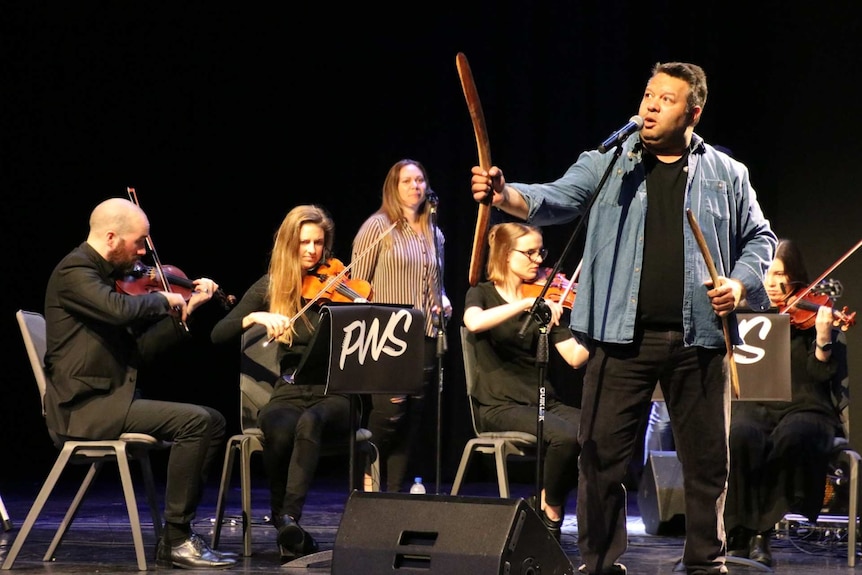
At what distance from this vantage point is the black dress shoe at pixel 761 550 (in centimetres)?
402

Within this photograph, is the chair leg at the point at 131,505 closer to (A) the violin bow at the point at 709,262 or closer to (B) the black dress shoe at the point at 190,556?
(B) the black dress shoe at the point at 190,556

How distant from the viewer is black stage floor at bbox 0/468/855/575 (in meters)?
2.64

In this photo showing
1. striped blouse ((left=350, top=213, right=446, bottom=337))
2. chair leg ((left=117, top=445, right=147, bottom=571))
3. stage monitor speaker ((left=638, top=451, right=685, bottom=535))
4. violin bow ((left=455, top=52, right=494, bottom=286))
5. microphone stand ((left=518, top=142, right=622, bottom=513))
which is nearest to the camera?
violin bow ((left=455, top=52, right=494, bottom=286))

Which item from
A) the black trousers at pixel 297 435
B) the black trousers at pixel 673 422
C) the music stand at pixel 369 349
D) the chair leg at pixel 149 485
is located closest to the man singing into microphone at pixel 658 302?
the black trousers at pixel 673 422

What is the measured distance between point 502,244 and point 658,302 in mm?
1541

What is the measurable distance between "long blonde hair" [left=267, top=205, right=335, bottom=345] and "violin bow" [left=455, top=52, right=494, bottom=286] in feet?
Result: 5.22

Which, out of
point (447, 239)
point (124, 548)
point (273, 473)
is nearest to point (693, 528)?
point (273, 473)

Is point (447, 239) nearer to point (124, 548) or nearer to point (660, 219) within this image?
point (124, 548)

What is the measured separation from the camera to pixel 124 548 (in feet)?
13.8

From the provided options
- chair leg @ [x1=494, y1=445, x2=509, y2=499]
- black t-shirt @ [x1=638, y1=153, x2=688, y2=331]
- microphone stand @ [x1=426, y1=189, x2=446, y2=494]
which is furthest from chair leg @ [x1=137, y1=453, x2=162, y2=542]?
black t-shirt @ [x1=638, y1=153, x2=688, y2=331]

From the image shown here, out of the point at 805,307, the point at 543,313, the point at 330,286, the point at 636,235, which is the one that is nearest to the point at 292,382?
the point at 330,286

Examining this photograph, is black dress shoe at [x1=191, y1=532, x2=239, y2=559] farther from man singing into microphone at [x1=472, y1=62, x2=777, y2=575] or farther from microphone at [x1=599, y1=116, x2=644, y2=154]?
microphone at [x1=599, y1=116, x2=644, y2=154]

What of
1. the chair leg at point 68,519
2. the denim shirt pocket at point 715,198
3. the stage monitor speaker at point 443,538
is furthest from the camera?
the chair leg at point 68,519

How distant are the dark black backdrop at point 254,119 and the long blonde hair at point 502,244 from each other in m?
1.86
